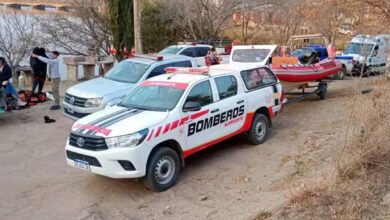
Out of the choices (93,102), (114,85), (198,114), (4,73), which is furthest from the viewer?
(4,73)

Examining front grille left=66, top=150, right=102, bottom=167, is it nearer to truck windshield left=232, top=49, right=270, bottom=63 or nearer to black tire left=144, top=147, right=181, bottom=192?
black tire left=144, top=147, right=181, bottom=192

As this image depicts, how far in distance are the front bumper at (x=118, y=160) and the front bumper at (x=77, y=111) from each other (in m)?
3.19

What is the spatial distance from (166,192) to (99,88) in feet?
13.9

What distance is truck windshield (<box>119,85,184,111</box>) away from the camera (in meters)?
6.67

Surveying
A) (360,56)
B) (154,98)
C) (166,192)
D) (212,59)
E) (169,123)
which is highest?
(360,56)

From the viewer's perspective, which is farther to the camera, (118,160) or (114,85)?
(114,85)

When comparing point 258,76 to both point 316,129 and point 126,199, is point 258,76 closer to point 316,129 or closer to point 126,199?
point 316,129

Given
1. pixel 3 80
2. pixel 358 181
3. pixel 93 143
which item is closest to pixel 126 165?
pixel 93 143

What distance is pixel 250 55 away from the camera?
12.3m

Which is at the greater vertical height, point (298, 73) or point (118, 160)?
point (298, 73)

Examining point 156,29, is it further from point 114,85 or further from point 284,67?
point 114,85

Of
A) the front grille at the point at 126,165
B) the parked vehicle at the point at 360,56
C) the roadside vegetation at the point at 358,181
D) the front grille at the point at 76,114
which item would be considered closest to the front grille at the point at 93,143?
the front grille at the point at 126,165

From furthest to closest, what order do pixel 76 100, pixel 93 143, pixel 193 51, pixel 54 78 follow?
pixel 193 51 → pixel 54 78 → pixel 76 100 → pixel 93 143

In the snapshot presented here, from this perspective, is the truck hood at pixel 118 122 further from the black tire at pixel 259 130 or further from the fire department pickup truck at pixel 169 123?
the black tire at pixel 259 130
